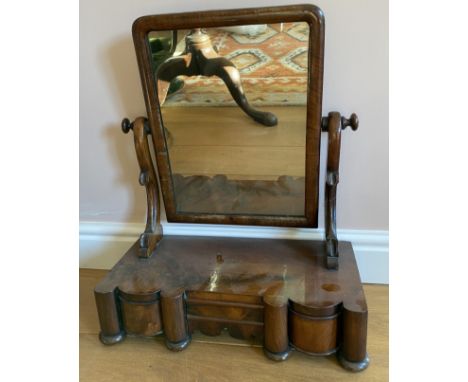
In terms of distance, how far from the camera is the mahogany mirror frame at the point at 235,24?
0.74 metres

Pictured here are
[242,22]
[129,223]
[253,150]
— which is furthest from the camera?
[129,223]

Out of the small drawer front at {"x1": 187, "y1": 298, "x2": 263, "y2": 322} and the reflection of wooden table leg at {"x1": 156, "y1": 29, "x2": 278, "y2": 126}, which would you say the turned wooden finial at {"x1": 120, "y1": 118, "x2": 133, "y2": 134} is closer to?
the reflection of wooden table leg at {"x1": 156, "y1": 29, "x2": 278, "y2": 126}

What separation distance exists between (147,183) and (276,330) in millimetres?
401

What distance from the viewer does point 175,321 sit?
0.80 m

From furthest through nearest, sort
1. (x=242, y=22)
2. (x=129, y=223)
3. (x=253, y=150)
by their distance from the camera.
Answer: (x=129, y=223) → (x=253, y=150) → (x=242, y=22)

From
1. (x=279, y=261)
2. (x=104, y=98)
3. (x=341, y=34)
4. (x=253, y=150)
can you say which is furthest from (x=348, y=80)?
(x=104, y=98)

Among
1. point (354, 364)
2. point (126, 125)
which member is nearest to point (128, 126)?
point (126, 125)

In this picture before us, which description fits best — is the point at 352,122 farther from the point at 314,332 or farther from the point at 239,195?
the point at 314,332

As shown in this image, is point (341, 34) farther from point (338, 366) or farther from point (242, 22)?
point (338, 366)

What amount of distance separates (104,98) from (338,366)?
0.71 metres

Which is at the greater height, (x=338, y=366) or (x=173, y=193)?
(x=173, y=193)

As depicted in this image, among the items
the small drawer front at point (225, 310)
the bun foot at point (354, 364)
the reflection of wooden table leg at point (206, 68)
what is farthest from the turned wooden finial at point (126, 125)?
the bun foot at point (354, 364)

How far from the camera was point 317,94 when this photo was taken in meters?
0.78

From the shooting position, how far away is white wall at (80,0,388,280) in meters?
0.81
